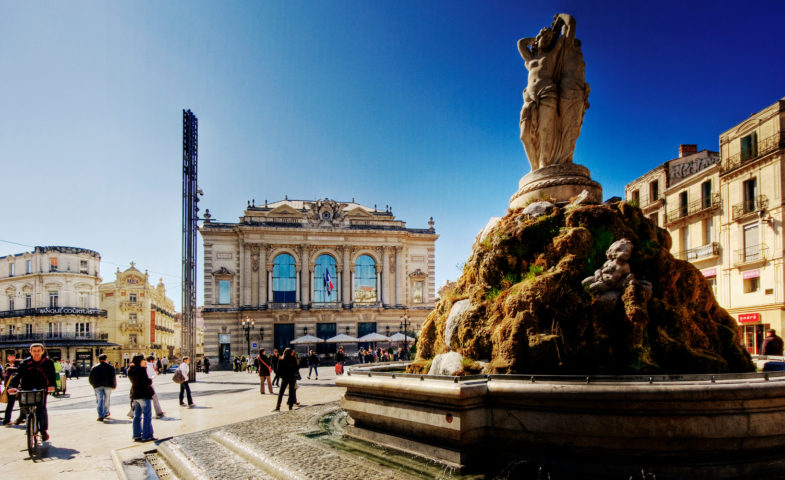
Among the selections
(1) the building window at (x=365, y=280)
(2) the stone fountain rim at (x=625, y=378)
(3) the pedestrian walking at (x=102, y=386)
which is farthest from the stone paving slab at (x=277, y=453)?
(1) the building window at (x=365, y=280)

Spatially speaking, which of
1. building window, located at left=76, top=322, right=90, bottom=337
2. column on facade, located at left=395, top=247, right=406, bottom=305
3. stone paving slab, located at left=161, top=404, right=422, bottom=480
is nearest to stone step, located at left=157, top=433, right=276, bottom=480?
stone paving slab, located at left=161, top=404, right=422, bottom=480

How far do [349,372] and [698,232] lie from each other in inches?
960

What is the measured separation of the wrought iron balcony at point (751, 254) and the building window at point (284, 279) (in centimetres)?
3283

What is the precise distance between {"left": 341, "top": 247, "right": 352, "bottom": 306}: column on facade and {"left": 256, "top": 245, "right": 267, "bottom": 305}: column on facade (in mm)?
6877

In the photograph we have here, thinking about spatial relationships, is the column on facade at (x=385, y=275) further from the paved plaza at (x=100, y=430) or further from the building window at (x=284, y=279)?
the paved plaza at (x=100, y=430)

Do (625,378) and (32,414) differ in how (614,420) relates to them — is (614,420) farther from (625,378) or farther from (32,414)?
(32,414)

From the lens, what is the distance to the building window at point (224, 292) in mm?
42656

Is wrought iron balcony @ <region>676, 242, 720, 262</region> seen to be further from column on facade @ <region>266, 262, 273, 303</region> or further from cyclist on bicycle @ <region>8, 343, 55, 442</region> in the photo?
column on facade @ <region>266, 262, 273, 303</region>

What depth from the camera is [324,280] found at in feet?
145

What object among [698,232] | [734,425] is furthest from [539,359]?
[698,232]

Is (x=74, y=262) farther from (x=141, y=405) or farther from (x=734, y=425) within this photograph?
(x=734, y=425)

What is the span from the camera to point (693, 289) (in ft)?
22.8

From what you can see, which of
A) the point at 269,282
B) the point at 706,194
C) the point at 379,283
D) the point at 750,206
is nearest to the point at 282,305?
the point at 269,282

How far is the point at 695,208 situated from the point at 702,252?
7.66 ft
